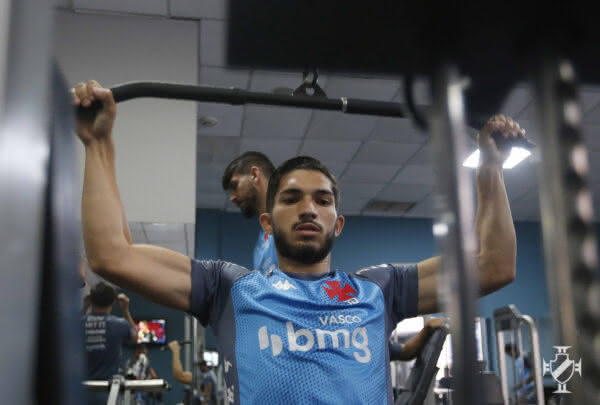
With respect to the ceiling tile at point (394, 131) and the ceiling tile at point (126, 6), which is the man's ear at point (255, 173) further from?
the ceiling tile at point (394, 131)

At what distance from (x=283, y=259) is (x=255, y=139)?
357cm

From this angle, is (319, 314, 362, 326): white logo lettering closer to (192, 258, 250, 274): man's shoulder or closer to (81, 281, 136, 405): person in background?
(192, 258, 250, 274): man's shoulder

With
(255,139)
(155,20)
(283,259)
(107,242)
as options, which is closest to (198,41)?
(155,20)

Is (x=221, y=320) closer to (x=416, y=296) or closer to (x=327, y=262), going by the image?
(x=327, y=262)

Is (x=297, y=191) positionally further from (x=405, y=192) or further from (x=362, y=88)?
(x=405, y=192)

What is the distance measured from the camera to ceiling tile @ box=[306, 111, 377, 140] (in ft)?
14.5

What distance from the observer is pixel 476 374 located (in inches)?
11.9

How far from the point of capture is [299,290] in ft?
4.14

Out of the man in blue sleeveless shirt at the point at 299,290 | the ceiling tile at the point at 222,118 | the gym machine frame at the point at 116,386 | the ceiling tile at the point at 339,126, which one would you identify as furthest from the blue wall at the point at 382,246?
the man in blue sleeveless shirt at the point at 299,290

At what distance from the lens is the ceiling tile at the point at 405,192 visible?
20.3 ft

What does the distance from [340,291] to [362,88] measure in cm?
278

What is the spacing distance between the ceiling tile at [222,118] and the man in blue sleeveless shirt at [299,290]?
9.44 feet

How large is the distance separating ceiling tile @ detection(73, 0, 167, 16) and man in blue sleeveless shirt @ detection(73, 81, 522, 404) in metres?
1.99

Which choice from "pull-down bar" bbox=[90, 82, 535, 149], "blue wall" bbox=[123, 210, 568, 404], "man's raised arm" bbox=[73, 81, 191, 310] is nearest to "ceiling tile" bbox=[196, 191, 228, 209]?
"blue wall" bbox=[123, 210, 568, 404]
